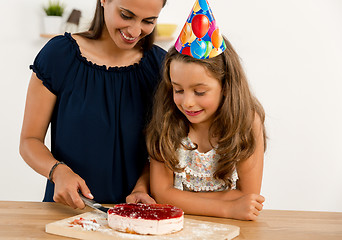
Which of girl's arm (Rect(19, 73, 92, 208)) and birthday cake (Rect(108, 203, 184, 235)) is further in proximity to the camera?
girl's arm (Rect(19, 73, 92, 208))

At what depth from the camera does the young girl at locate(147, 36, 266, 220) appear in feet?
4.54

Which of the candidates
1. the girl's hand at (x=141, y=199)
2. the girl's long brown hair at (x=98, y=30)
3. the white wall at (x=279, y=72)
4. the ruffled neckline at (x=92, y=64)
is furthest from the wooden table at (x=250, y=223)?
the white wall at (x=279, y=72)

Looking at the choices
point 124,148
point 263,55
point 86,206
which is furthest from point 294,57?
point 86,206

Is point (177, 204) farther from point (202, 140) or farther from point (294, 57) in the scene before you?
point (294, 57)

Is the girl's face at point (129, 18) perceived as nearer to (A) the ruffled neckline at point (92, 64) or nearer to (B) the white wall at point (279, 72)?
(A) the ruffled neckline at point (92, 64)

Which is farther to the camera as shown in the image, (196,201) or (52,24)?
(52,24)

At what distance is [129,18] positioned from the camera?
1.39 meters

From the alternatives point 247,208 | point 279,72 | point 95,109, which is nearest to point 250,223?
point 247,208

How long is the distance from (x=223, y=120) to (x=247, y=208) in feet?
0.98

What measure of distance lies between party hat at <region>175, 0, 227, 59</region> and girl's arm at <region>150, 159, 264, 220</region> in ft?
1.20

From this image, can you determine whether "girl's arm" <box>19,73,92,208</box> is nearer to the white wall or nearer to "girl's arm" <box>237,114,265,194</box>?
"girl's arm" <box>237,114,265,194</box>

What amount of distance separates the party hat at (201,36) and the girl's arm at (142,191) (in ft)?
1.43

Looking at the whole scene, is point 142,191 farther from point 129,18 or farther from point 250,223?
point 129,18

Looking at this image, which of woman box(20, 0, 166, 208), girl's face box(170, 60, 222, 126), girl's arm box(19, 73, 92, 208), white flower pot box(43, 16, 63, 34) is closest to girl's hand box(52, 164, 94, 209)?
girl's arm box(19, 73, 92, 208)
